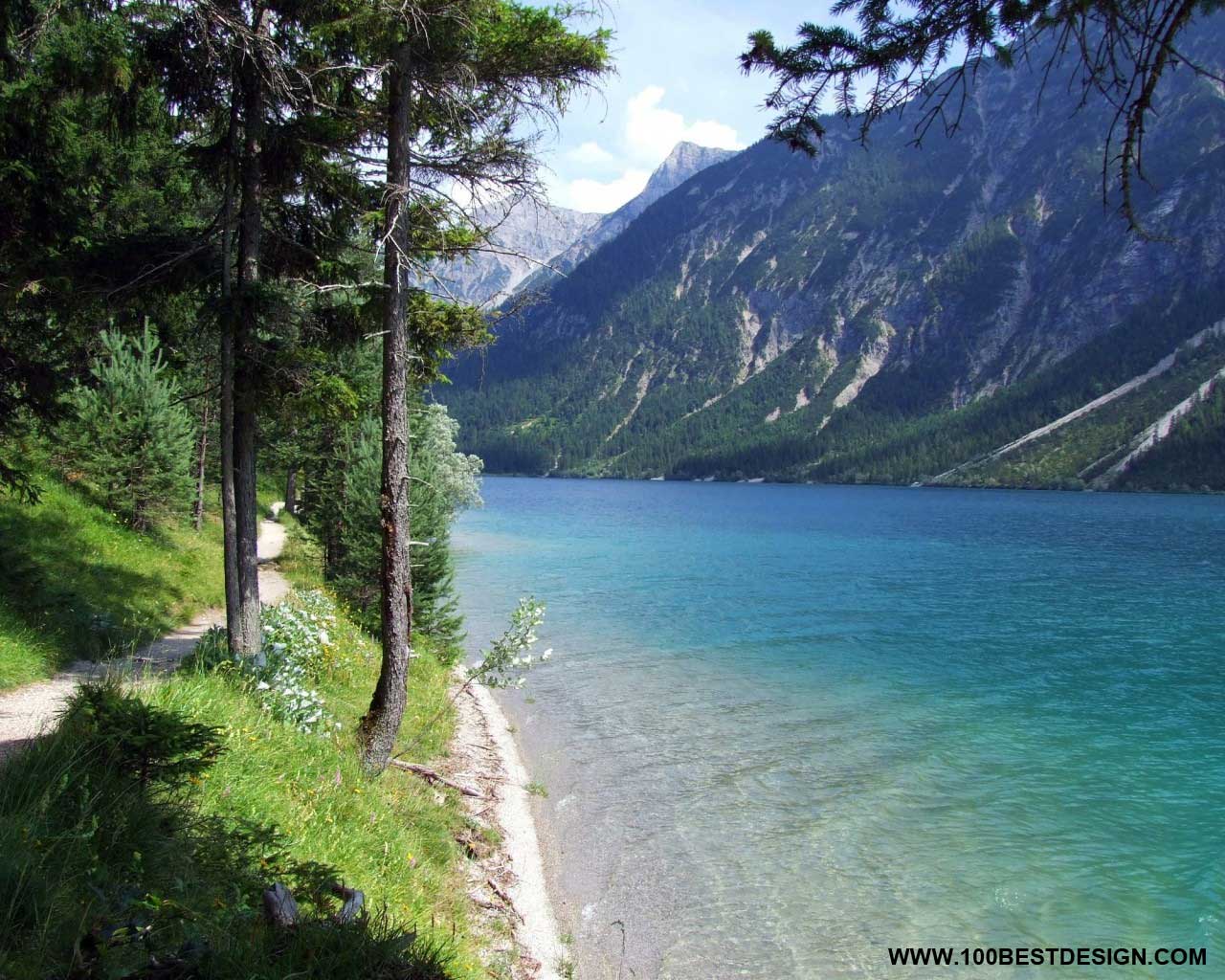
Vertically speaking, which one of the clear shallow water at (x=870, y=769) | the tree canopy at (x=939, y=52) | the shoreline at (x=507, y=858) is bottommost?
the clear shallow water at (x=870, y=769)

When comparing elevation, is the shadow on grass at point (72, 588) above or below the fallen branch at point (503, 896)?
above

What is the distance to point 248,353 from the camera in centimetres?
1045

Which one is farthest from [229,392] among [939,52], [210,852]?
[939,52]

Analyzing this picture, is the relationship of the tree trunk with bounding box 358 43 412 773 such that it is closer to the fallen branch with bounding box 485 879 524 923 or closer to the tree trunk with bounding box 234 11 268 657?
the fallen branch with bounding box 485 879 524 923

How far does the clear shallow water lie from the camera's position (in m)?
Result: 9.16

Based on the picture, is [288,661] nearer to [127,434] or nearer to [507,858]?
[507,858]

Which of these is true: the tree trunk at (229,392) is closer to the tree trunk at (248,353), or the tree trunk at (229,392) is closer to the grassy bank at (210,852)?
the tree trunk at (248,353)

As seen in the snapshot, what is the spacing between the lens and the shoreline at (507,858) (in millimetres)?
8086

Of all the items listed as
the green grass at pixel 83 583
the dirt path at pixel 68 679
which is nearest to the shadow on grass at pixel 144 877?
the dirt path at pixel 68 679

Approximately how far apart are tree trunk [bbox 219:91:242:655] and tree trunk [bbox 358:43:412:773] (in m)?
2.47

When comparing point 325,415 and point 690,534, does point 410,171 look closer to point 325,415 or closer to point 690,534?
point 325,415

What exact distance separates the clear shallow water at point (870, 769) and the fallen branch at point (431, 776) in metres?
1.28

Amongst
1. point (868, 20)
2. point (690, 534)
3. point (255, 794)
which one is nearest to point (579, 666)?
point (255, 794)

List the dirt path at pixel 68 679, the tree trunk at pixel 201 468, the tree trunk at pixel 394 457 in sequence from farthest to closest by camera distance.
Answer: the tree trunk at pixel 201 468, the tree trunk at pixel 394 457, the dirt path at pixel 68 679
